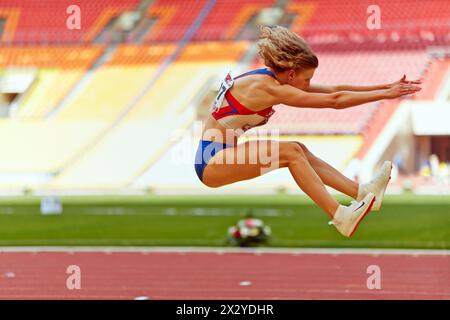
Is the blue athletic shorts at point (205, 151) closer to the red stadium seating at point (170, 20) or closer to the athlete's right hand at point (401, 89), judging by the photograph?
the athlete's right hand at point (401, 89)

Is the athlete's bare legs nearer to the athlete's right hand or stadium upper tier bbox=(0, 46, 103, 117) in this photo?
the athlete's right hand

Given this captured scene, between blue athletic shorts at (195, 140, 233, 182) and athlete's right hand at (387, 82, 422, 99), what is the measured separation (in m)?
0.83

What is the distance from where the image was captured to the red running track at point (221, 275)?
757 cm

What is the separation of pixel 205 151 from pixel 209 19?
14468 millimetres

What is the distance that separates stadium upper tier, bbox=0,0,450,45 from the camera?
691 inches

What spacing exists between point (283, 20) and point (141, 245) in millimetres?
8792

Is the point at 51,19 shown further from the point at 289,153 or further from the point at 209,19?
the point at 289,153

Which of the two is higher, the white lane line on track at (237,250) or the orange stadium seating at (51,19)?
the orange stadium seating at (51,19)

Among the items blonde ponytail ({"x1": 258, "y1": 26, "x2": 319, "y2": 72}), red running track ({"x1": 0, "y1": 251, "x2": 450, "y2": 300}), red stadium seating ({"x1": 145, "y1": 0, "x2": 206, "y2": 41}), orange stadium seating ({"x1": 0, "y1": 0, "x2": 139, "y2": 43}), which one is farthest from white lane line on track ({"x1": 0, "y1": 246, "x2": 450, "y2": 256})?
red stadium seating ({"x1": 145, "y1": 0, "x2": 206, "y2": 41})

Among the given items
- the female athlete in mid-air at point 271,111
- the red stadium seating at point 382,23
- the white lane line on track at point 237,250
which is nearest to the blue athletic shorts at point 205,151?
the female athlete in mid-air at point 271,111

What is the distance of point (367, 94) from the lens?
4.07 meters

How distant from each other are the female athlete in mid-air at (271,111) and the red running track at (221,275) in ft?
10.1

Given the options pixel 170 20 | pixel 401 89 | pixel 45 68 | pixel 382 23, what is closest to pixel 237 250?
pixel 401 89
